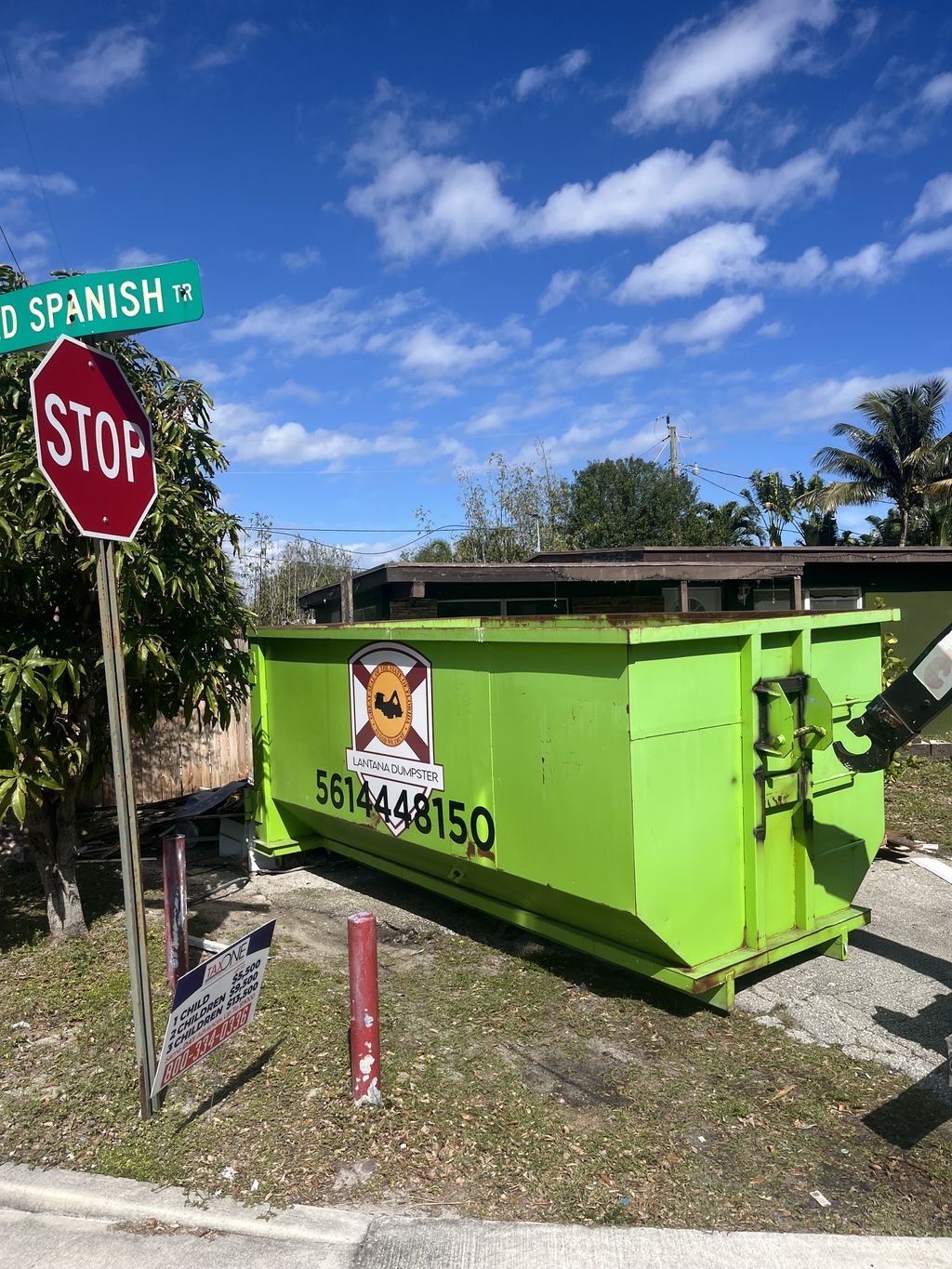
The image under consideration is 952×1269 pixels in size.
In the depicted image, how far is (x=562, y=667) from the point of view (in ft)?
14.5

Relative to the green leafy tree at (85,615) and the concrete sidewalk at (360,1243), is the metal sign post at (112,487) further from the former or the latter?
the green leafy tree at (85,615)

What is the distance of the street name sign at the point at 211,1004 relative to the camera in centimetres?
338

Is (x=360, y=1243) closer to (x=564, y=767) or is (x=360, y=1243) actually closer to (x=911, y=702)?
(x=564, y=767)

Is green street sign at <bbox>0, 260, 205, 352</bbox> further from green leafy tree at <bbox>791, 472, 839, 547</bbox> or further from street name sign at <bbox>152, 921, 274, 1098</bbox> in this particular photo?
green leafy tree at <bbox>791, 472, 839, 547</bbox>

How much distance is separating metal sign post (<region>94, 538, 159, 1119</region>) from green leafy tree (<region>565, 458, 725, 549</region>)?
32.7m

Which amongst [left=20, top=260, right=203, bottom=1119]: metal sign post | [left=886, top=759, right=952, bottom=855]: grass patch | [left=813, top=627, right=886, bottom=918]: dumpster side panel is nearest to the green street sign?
[left=20, top=260, right=203, bottom=1119]: metal sign post

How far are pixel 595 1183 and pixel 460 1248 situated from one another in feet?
1.88

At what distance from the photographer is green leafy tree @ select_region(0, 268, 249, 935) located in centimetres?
463

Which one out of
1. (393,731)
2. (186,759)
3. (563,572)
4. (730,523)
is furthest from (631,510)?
(393,731)

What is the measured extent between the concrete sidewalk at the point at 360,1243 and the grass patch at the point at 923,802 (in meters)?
5.75

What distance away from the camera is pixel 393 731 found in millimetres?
5754

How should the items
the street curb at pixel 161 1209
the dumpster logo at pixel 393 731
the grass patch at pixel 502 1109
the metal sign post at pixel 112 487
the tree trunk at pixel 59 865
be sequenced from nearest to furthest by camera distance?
the street curb at pixel 161 1209 → the grass patch at pixel 502 1109 → the metal sign post at pixel 112 487 → the dumpster logo at pixel 393 731 → the tree trunk at pixel 59 865

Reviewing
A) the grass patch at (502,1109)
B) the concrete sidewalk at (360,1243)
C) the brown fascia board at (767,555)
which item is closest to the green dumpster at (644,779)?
the grass patch at (502,1109)

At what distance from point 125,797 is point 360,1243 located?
5.73 ft
